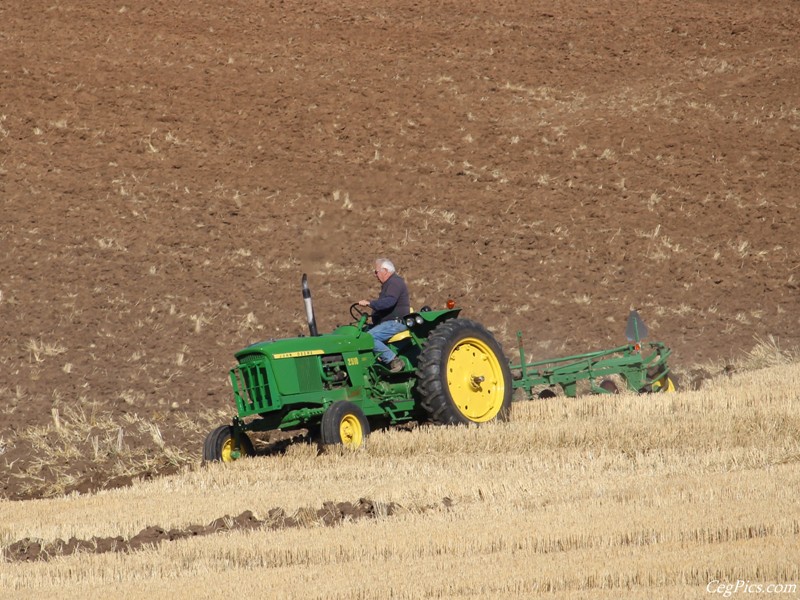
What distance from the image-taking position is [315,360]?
11320 millimetres

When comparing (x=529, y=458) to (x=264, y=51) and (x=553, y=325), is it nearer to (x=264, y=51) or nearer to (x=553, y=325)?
(x=553, y=325)

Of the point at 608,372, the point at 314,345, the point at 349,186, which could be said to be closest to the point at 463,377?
the point at 314,345

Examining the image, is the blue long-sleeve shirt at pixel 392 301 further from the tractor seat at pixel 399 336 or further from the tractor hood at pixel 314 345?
the tractor hood at pixel 314 345

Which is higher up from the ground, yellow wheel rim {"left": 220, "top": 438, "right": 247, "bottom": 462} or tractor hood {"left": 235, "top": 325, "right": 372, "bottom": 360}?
tractor hood {"left": 235, "top": 325, "right": 372, "bottom": 360}

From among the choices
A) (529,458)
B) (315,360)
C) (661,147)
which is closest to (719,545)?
(529,458)

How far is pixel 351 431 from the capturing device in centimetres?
1111

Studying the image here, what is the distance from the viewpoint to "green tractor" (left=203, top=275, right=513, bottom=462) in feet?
36.4

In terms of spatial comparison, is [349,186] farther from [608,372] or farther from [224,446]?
[224,446]

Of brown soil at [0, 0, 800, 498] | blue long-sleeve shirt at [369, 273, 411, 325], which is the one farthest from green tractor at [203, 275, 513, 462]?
brown soil at [0, 0, 800, 498]

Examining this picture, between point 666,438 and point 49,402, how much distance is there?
22.8ft

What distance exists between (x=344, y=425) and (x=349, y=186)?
13.3 m

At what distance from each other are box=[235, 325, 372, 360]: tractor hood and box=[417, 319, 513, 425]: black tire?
0.62 metres

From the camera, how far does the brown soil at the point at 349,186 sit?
1577 cm

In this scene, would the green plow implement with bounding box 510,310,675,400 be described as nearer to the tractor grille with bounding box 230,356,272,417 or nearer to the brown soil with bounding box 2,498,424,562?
the tractor grille with bounding box 230,356,272,417
